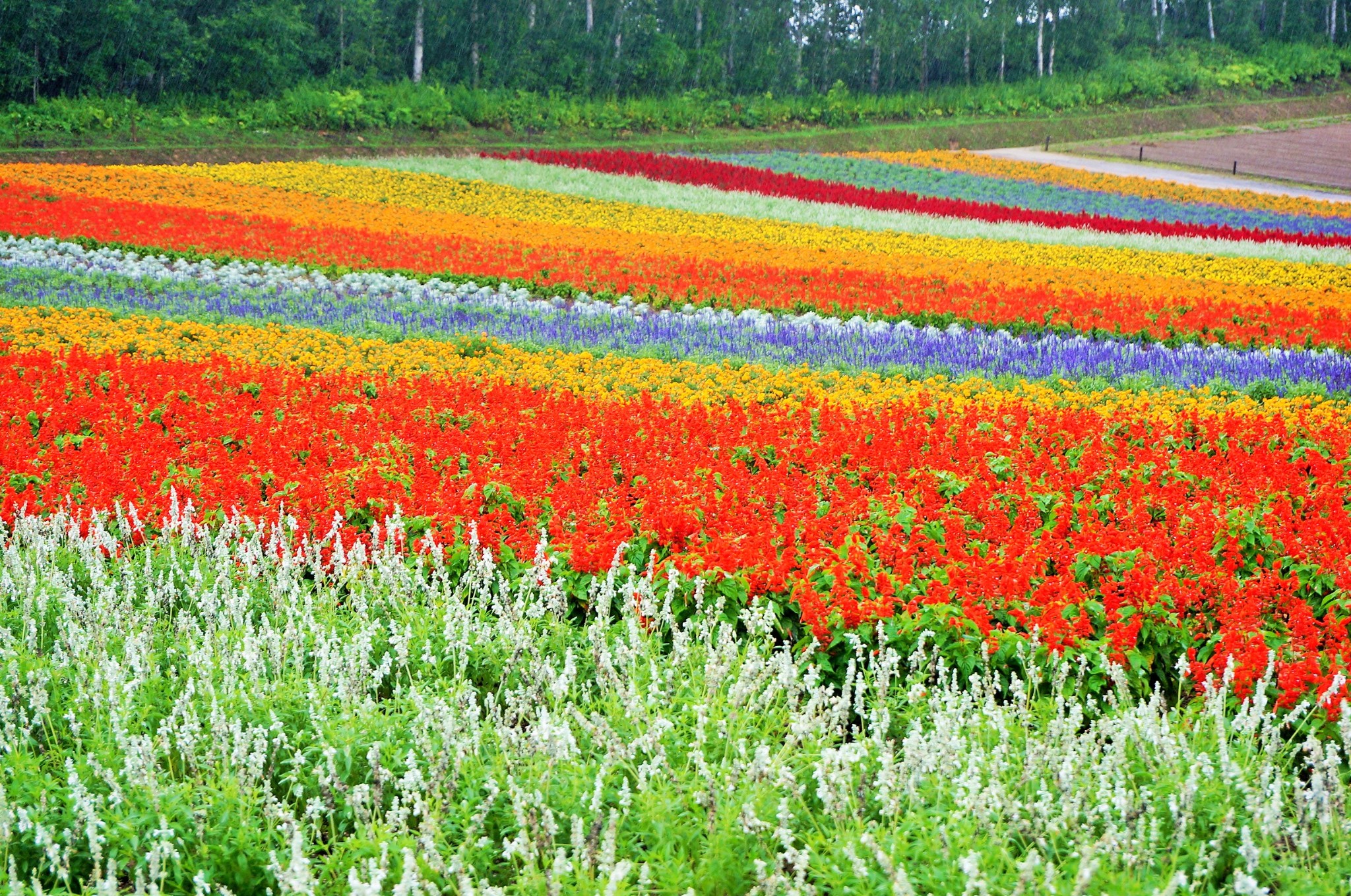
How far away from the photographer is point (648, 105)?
4728 cm

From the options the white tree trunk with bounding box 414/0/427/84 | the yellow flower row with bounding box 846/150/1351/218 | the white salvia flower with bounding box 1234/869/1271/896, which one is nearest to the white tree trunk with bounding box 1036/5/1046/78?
the yellow flower row with bounding box 846/150/1351/218

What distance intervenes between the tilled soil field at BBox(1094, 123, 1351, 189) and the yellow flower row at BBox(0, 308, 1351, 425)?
3238cm

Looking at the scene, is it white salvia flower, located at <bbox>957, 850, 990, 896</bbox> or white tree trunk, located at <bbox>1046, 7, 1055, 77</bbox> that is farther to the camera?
white tree trunk, located at <bbox>1046, 7, 1055, 77</bbox>

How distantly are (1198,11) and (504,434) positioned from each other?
3299 inches

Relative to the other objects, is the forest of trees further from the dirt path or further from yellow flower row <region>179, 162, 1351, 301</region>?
the dirt path

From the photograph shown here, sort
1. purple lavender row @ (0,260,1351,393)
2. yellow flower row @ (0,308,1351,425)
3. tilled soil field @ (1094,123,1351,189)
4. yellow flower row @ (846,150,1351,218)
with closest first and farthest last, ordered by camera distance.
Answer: yellow flower row @ (0,308,1351,425), purple lavender row @ (0,260,1351,393), yellow flower row @ (846,150,1351,218), tilled soil field @ (1094,123,1351,189)

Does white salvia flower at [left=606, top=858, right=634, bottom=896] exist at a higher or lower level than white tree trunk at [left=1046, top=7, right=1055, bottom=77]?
lower

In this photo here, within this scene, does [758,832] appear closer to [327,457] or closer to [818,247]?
[327,457]

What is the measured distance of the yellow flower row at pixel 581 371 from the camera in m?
9.13

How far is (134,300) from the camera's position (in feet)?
45.2

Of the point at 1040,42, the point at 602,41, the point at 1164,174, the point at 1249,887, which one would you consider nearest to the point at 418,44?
the point at 602,41

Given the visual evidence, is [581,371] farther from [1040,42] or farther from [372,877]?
[1040,42]

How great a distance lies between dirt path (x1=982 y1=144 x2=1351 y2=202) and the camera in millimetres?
34938

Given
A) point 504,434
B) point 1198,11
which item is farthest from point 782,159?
point 1198,11
